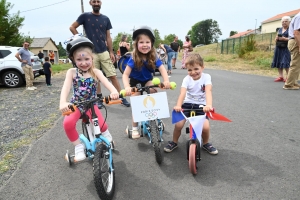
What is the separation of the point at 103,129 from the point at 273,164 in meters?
2.18

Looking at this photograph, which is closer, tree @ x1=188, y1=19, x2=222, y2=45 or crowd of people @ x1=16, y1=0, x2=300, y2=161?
crowd of people @ x1=16, y1=0, x2=300, y2=161

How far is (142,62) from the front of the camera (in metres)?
3.62

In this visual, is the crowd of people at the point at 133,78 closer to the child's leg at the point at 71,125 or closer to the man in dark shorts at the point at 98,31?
the child's leg at the point at 71,125

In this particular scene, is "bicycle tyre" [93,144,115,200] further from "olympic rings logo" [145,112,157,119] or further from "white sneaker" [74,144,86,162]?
"olympic rings logo" [145,112,157,119]

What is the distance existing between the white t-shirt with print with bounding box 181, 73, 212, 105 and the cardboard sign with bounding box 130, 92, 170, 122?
411 mm

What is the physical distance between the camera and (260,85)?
820 cm

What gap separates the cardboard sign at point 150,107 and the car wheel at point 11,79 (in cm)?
920

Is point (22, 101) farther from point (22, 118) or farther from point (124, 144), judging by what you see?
point (124, 144)

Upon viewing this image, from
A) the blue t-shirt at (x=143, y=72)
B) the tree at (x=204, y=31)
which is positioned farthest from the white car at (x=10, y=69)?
the tree at (x=204, y=31)

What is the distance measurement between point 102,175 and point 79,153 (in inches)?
21.2

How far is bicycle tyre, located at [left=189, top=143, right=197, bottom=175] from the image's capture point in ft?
9.29

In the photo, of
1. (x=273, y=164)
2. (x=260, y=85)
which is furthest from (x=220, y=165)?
(x=260, y=85)

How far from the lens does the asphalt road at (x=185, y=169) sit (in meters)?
2.61

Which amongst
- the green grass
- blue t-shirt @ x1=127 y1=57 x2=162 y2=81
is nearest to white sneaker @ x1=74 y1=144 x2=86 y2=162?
the green grass
